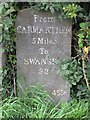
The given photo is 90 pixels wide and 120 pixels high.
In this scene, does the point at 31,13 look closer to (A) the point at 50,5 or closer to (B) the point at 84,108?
(A) the point at 50,5

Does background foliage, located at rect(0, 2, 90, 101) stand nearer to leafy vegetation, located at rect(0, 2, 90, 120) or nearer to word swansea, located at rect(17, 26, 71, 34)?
leafy vegetation, located at rect(0, 2, 90, 120)

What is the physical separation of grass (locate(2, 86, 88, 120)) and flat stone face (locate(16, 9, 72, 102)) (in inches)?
4.3

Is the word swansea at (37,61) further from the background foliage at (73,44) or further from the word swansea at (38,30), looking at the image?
the word swansea at (38,30)

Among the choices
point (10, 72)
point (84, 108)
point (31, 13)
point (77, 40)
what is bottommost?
point (84, 108)

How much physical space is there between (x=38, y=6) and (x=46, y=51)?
47 centimetres

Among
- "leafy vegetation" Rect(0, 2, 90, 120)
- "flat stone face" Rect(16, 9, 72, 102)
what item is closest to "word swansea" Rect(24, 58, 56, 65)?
"flat stone face" Rect(16, 9, 72, 102)

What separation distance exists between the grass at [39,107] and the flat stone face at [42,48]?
11 centimetres

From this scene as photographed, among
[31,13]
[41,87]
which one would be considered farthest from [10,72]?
[31,13]

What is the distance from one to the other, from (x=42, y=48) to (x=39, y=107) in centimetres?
61

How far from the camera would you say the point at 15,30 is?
4395 mm

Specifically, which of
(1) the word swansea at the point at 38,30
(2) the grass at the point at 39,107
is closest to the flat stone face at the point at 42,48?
(1) the word swansea at the point at 38,30

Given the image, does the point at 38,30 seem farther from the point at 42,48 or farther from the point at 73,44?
the point at 73,44

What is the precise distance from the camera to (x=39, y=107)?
4.21 m

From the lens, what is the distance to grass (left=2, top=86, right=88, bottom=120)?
4.10m
